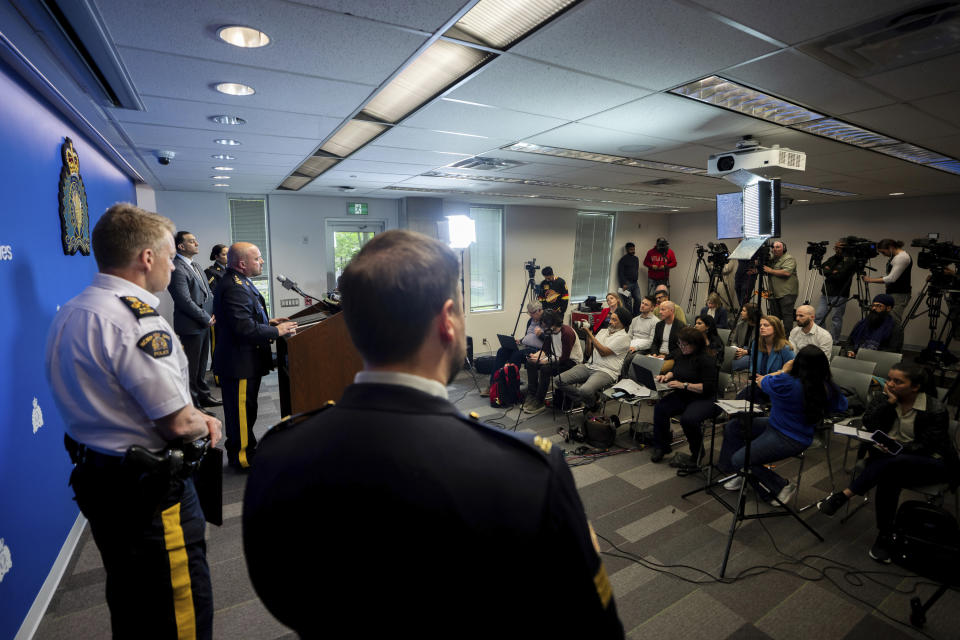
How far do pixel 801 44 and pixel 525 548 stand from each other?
7.77 ft

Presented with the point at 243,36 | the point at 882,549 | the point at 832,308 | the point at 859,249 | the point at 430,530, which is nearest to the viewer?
the point at 430,530

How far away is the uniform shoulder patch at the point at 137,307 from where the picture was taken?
1.40 meters

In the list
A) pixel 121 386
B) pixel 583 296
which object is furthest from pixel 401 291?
pixel 583 296

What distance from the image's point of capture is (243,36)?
5.76 ft

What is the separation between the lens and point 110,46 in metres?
1.79

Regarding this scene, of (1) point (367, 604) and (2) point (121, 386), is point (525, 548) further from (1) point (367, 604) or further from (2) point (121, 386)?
(2) point (121, 386)

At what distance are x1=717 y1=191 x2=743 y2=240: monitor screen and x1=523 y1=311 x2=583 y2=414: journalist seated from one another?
72.9 inches

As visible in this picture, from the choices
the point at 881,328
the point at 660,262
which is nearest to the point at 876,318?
the point at 881,328

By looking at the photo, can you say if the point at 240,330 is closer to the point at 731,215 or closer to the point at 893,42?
the point at 731,215

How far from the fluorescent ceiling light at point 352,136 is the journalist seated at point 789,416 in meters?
3.18

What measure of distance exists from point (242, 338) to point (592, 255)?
28.5 feet

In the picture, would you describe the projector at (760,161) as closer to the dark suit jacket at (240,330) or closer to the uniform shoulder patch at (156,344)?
the dark suit jacket at (240,330)

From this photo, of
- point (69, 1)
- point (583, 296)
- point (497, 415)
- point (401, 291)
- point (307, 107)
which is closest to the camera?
point (401, 291)

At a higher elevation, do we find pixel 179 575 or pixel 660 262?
pixel 660 262
